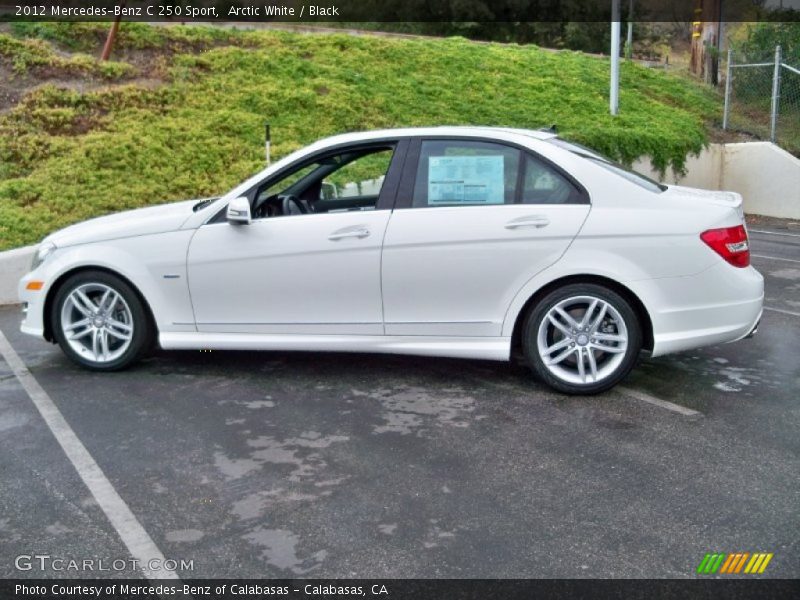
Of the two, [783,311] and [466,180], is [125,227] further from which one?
[783,311]

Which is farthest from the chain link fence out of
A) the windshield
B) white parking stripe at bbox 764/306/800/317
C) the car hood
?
the car hood

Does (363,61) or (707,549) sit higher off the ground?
(363,61)

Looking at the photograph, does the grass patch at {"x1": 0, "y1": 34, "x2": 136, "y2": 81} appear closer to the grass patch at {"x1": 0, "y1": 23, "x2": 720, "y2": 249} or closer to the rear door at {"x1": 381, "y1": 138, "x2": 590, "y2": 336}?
the grass patch at {"x1": 0, "y1": 23, "x2": 720, "y2": 249}

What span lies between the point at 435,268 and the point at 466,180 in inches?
23.7

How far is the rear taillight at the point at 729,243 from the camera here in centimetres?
527

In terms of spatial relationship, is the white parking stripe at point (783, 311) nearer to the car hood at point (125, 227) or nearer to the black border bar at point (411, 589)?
the black border bar at point (411, 589)

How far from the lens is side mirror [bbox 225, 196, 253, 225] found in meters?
5.71

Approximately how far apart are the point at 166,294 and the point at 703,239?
11.3ft

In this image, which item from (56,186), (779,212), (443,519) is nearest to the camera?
(443,519)

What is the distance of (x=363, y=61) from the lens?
59.0 ft

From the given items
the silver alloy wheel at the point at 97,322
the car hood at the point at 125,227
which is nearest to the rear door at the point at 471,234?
the car hood at the point at 125,227

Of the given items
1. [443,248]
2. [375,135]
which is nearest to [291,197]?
[375,135]

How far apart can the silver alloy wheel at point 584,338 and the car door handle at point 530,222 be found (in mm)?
487

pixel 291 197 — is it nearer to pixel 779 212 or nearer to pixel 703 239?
pixel 703 239
